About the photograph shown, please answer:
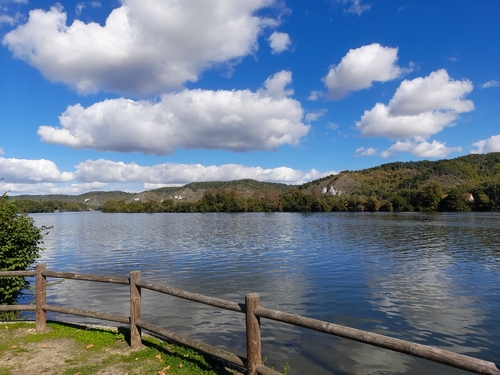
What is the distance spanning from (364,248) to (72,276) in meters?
28.4

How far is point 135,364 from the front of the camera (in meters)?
7.05

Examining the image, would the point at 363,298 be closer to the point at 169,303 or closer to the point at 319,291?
the point at 319,291

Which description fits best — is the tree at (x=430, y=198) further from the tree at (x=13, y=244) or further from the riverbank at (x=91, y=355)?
the riverbank at (x=91, y=355)

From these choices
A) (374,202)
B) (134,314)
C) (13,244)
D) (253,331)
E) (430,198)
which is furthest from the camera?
(374,202)

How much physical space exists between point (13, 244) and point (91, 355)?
5.90 meters

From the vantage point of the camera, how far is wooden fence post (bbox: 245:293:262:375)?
6141 millimetres

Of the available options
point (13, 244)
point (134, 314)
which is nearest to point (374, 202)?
point (13, 244)

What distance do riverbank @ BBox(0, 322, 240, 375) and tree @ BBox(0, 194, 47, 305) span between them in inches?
85.3

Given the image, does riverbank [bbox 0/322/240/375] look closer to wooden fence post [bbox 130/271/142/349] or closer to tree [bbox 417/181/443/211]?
wooden fence post [bbox 130/271/142/349]

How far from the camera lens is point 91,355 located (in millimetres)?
7520

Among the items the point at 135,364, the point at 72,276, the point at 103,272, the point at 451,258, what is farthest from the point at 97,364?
the point at 451,258

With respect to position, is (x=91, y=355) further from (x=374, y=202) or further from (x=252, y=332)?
(x=374, y=202)

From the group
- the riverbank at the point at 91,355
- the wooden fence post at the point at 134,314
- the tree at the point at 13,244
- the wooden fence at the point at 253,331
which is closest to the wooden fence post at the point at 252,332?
the wooden fence at the point at 253,331

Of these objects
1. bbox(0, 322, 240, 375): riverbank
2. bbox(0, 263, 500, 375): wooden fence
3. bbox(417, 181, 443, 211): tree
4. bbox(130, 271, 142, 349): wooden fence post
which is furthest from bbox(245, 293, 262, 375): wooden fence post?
bbox(417, 181, 443, 211): tree
